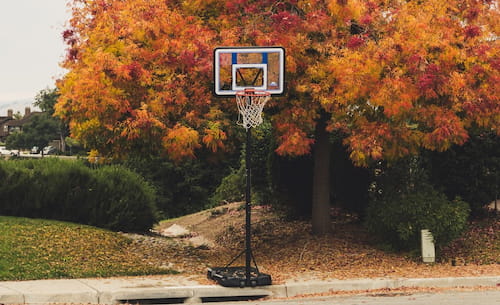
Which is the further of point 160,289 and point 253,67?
point 253,67

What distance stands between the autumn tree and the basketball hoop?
832mm

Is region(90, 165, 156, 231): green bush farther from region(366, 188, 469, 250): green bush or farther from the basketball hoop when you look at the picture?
region(366, 188, 469, 250): green bush

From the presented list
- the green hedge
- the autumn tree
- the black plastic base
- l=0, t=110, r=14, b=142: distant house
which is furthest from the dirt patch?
l=0, t=110, r=14, b=142: distant house

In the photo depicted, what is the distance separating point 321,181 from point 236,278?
461cm

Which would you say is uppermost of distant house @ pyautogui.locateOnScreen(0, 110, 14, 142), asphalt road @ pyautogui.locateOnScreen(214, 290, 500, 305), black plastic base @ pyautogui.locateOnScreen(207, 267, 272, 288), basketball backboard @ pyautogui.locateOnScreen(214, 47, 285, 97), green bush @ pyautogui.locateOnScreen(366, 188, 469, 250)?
distant house @ pyautogui.locateOnScreen(0, 110, 14, 142)

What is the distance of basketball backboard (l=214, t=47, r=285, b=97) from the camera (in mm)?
11422

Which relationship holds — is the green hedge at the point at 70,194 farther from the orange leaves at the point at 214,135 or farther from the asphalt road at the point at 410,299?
the asphalt road at the point at 410,299

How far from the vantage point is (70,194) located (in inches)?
638

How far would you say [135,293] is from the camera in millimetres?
10906

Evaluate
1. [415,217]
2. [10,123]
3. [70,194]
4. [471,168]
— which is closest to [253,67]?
[415,217]

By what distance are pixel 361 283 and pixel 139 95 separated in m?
4.99

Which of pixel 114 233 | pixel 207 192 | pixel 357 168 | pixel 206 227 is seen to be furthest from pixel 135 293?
pixel 207 192

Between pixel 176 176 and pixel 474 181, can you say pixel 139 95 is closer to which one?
pixel 474 181

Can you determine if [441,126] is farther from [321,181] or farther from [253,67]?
[321,181]
